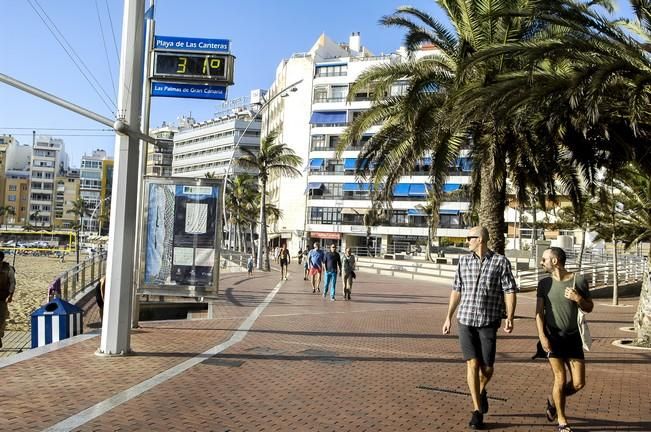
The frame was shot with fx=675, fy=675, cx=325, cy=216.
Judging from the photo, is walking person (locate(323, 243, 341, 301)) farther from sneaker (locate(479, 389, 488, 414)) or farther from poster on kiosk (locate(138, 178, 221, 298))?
sneaker (locate(479, 389, 488, 414))

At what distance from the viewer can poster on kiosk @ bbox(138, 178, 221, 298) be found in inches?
393

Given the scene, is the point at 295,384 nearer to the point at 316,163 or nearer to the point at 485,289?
the point at 485,289

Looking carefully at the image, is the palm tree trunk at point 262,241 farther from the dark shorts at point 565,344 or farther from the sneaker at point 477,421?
the dark shorts at point 565,344

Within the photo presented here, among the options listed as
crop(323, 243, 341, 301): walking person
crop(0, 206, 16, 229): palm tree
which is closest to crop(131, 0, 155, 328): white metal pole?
crop(323, 243, 341, 301): walking person

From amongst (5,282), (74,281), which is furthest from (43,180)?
(5,282)

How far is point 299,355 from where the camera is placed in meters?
9.40

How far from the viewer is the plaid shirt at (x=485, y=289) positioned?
5844 mm

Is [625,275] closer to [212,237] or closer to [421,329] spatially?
[421,329]

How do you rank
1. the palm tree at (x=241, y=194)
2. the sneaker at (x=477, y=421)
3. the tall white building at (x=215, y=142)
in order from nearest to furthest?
the sneaker at (x=477, y=421) < the palm tree at (x=241, y=194) < the tall white building at (x=215, y=142)

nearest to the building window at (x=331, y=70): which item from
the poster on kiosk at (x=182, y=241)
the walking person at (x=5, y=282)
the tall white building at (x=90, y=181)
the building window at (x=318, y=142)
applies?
the building window at (x=318, y=142)

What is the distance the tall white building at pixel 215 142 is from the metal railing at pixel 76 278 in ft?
258

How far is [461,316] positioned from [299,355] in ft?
12.9

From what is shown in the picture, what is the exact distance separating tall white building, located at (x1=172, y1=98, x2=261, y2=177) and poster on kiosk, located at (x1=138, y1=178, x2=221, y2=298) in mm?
90282

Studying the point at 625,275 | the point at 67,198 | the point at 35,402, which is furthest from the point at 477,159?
the point at 67,198
